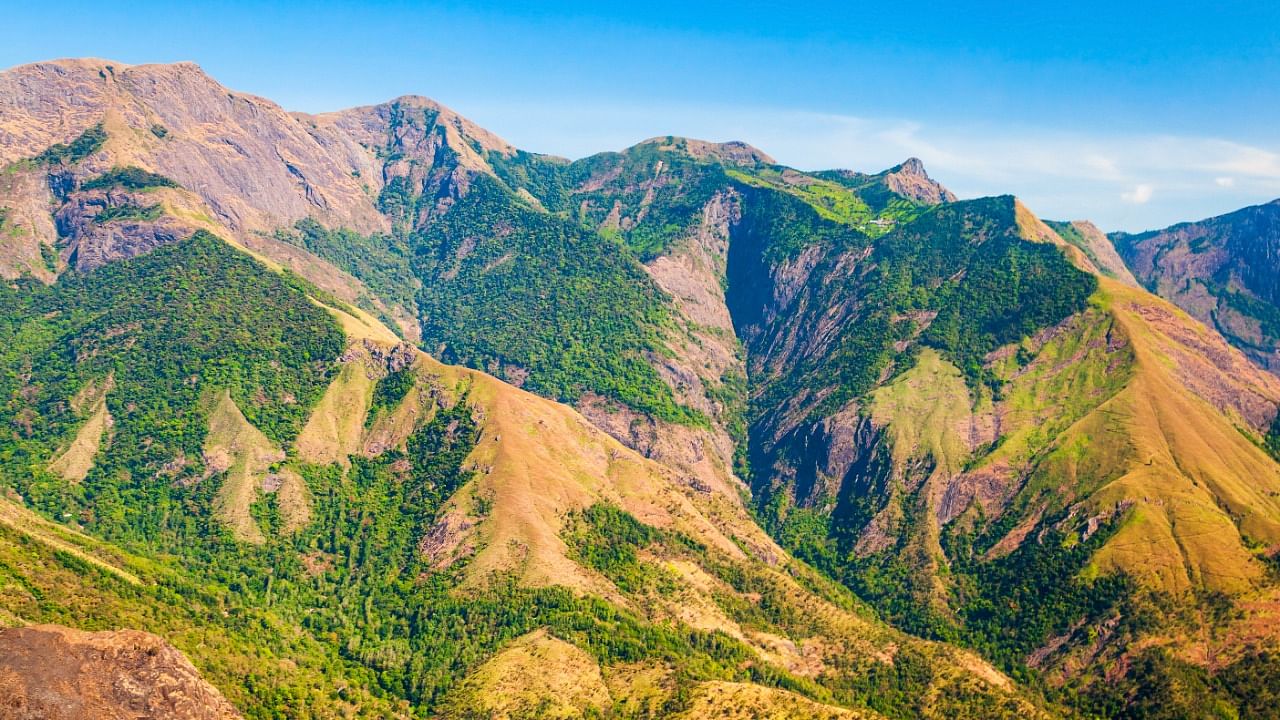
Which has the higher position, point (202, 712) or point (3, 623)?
point (3, 623)

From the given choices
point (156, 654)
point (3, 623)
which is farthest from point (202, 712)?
point (3, 623)

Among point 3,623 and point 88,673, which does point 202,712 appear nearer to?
point 88,673

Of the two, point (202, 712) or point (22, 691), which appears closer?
point (22, 691)

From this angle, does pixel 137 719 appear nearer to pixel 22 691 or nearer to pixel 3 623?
pixel 22 691

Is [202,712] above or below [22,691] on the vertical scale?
below

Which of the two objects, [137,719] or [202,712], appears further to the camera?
[202,712]
